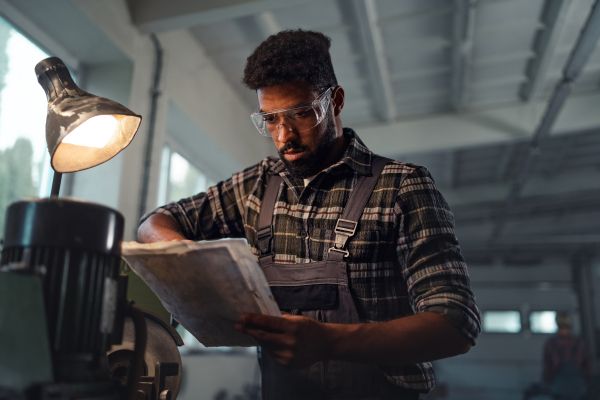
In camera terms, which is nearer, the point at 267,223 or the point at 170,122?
the point at 267,223

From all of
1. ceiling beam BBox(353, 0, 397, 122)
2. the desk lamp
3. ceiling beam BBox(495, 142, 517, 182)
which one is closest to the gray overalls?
the desk lamp

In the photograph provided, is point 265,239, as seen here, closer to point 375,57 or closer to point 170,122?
point 170,122

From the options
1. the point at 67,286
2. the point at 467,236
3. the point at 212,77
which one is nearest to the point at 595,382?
the point at 467,236

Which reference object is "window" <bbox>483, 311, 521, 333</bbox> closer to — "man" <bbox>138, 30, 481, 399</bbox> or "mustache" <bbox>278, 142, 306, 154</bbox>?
"man" <bbox>138, 30, 481, 399</bbox>

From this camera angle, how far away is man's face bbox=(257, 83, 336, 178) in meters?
1.24

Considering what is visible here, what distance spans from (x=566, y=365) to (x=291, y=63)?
21.2ft

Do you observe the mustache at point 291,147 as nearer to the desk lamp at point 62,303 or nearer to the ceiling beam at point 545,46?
the desk lamp at point 62,303

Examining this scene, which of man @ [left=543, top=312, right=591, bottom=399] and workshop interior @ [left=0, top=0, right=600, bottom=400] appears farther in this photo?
man @ [left=543, top=312, right=591, bottom=399]

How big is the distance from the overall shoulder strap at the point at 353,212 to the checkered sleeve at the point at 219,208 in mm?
373

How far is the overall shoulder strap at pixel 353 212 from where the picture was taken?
43.7 inches

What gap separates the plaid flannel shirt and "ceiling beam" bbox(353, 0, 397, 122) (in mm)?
2414

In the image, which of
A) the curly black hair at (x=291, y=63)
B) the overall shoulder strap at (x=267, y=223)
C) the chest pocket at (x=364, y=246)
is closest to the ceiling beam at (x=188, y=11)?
the curly black hair at (x=291, y=63)

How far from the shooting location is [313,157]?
1284 mm

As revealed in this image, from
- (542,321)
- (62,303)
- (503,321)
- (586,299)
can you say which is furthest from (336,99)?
(542,321)
